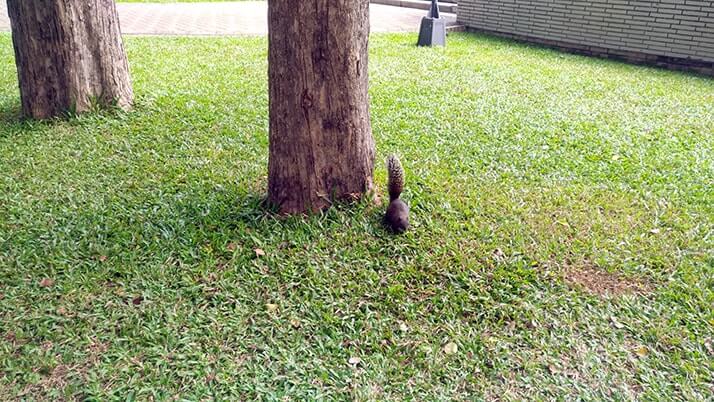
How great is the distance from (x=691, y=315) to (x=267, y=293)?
1949 millimetres

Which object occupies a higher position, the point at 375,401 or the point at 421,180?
the point at 421,180

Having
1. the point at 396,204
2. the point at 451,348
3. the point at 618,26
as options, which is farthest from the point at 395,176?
the point at 618,26

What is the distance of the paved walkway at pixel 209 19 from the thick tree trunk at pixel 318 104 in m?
7.16

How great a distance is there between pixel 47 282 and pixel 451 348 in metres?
1.92

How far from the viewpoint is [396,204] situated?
2.79 m

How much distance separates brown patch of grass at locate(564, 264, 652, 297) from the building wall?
6348 mm

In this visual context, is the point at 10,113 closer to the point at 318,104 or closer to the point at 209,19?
the point at 318,104

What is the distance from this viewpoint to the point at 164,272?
2.50 metres

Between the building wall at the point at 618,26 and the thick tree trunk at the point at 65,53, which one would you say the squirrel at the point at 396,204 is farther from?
the building wall at the point at 618,26

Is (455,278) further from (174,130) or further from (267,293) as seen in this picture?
(174,130)

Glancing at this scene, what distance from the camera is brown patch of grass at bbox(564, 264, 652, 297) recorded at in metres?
2.44

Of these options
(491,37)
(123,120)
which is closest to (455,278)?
(123,120)

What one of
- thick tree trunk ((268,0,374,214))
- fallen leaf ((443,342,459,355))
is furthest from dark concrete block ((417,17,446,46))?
fallen leaf ((443,342,459,355))

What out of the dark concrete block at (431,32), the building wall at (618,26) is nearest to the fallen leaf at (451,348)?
the dark concrete block at (431,32)
